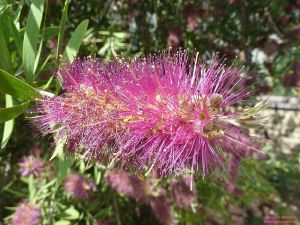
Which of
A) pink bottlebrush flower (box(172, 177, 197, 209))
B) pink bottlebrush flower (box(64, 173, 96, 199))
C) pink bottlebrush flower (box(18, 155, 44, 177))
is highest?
pink bottlebrush flower (box(18, 155, 44, 177))

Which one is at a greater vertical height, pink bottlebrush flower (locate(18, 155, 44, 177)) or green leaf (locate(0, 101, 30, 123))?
green leaf (locate(0, 101, 30, 123))

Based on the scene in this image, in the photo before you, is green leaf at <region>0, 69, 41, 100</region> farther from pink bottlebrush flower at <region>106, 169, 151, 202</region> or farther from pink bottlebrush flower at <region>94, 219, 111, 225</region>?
pink bottlebrush flower at <region>94, 219, 111, 225</region>

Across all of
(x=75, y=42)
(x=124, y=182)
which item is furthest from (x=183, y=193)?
(x=75, y=42)

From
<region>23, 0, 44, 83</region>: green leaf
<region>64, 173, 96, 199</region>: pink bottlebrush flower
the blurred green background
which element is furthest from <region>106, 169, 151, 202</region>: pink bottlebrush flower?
<region>23, 0, 44, 83</region>: green leaf

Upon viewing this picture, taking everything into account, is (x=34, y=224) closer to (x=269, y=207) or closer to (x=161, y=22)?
(x=161, y=22)

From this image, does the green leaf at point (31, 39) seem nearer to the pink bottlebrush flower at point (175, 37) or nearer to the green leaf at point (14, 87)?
the green leaf at point (14, 87)

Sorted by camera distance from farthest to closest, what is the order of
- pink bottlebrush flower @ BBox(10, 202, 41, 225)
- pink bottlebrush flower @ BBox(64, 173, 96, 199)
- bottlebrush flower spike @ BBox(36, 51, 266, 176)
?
pink bottlebrush flower @ BBox(64, 173, 96, 199)
pink bottlebrush flower @ BBox(10, 202, 41, 225)
bottlebrush flower spike @ BBox(36, 51, 266, 176)

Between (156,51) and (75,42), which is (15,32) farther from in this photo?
(156,51)
